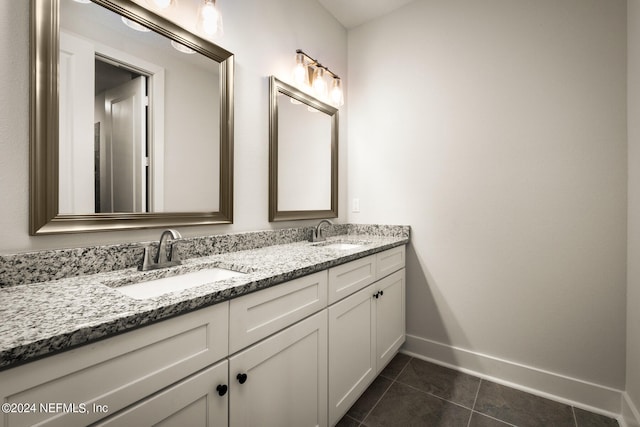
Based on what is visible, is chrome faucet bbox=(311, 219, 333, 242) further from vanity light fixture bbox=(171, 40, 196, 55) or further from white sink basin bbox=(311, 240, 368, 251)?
vanity light fixture bbox=(171, 40, 196, 55)

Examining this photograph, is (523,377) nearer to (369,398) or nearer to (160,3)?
(369,398)

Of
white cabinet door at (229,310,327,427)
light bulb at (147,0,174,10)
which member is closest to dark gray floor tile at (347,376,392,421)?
white cabinet door at (229,310,327,427)

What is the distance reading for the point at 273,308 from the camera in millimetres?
1017

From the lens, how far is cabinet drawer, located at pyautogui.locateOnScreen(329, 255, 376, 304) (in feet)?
4.38

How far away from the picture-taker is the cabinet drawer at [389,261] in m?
1.77

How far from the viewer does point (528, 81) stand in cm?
175

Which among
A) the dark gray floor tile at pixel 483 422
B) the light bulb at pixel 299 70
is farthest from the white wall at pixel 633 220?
the light bulb at pixel 299 70

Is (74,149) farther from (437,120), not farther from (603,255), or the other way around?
(603,255)

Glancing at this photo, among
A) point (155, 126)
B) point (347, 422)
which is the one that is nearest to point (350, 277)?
point (347, 422)

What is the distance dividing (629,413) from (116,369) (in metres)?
2.23

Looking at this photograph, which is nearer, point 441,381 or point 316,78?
point 441,381

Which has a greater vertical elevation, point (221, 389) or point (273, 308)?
point (273, 308)

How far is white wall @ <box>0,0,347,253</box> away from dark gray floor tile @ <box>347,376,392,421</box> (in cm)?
112

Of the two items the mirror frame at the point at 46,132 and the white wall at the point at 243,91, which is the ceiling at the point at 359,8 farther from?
the mirror frame at the point at 46,132
